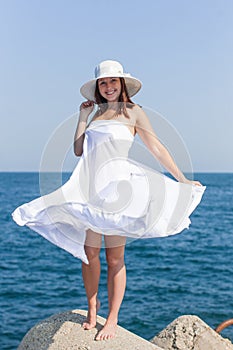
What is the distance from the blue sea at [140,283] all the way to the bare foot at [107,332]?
4.29 feet

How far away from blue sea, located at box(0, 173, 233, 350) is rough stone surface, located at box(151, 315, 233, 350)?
7.23ft

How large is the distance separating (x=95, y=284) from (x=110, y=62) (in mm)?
1906


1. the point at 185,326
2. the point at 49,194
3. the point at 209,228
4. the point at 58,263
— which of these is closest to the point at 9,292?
the point at 58,263

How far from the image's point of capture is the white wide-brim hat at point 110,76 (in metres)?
4.66

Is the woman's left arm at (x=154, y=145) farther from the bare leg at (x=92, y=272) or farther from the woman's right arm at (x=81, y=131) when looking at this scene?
the bare leg at (x=92, y=272)

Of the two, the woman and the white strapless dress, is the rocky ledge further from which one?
the white strapless dress

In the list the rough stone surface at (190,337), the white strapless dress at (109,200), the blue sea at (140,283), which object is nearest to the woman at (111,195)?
the white strapless dress at (109,200)

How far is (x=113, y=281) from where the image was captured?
4.78m

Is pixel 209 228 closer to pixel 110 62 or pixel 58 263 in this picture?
pixel 58 263

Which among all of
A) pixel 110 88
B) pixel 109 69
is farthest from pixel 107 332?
pixel 109 69

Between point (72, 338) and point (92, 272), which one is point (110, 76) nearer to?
point (92, 272)

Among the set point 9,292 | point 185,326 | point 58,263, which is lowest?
point 58,263

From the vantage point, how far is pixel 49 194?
15.1 ft

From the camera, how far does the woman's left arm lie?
4691mm
